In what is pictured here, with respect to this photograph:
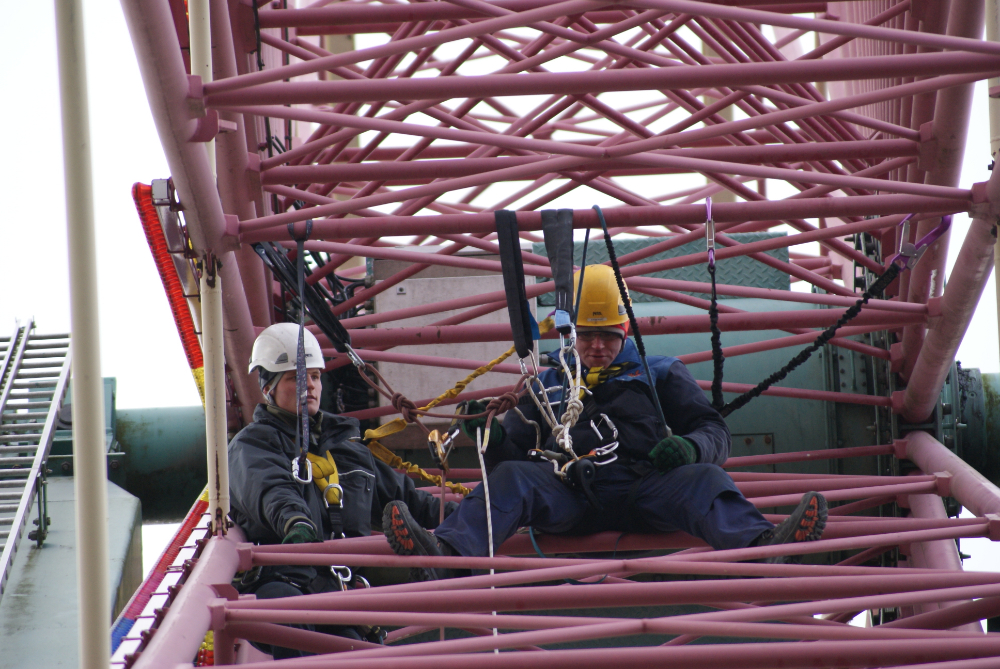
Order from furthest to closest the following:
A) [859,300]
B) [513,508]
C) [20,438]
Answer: [20,438] → [859,300] → [513,508]

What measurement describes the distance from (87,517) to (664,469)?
159 inches

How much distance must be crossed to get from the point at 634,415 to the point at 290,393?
237 centimetres

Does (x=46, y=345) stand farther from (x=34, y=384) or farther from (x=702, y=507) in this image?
(x=702, y=507)

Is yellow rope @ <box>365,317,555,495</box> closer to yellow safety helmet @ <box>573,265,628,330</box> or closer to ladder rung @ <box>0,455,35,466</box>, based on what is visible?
yellow safety helmet @ <box>573,265,628,330</box>

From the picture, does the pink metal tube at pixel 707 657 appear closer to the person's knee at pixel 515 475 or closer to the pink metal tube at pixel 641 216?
the person's knee at pixel 515 475

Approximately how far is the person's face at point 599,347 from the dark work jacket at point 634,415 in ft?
0.29

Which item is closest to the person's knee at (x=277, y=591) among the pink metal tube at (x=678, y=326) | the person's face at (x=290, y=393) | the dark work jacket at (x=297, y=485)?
the dark work jacket at (x=297, y=485)

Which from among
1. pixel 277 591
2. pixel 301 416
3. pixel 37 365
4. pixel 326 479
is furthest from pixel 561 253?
pixel 37 365

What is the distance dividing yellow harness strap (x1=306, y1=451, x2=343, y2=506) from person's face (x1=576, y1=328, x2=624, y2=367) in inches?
78.0

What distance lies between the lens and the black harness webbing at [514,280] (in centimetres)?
750

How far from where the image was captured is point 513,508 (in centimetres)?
727

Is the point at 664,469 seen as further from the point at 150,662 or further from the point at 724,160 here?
the point at 150,662

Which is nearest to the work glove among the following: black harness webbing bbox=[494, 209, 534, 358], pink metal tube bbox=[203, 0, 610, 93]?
black harness webbing bbox=[494, 209, 534, 358]

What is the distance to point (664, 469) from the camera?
294 inches
